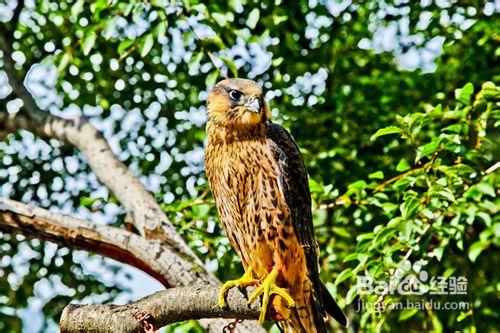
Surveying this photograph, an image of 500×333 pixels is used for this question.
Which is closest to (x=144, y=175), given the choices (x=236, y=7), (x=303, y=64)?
(x=303, y=64)

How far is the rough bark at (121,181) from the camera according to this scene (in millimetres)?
3574

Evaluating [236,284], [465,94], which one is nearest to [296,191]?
[236,284]

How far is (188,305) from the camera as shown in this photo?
8.92ft

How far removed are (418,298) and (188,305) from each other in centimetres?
192

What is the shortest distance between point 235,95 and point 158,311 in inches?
42.8

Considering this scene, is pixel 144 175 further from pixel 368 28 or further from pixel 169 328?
pixel 368 28

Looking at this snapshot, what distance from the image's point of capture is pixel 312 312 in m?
3.13

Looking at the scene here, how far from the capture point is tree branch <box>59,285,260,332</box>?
8.91ft

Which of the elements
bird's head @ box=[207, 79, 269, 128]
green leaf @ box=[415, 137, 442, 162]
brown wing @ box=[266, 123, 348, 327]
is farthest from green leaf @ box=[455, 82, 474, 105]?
bird's head @ box=[207, 79, 269, 128]

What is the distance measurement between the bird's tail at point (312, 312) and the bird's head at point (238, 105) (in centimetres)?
87

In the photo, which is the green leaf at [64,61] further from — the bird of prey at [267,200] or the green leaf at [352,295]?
the green leaf at [352,295]

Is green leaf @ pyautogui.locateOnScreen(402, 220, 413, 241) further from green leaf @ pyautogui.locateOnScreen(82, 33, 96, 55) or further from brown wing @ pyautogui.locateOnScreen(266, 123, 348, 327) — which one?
green leaf @ pyautogui.locateOnScreen(82, 33, 96, 55)

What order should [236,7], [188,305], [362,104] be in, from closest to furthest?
[188,305] → [236,7] → [362,104]

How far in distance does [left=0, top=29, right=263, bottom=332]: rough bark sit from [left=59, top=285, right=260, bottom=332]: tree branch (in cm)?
76
